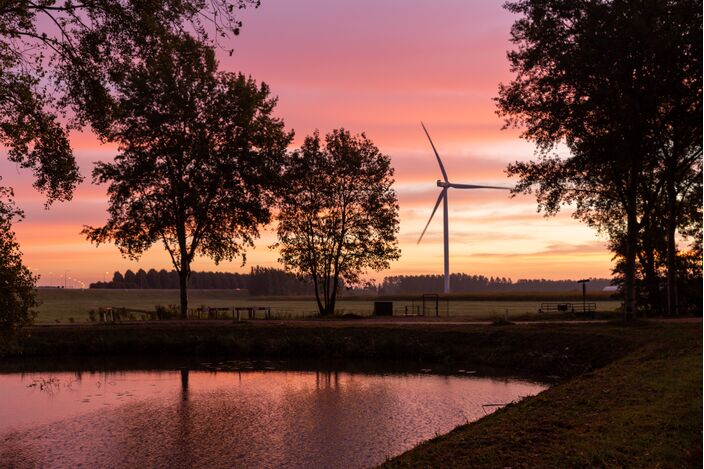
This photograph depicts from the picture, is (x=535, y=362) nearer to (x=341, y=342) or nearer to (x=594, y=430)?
(x=341, y=342)

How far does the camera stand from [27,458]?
1611cm

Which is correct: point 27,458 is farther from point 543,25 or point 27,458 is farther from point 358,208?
point 358,208

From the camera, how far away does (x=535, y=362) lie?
31.4m

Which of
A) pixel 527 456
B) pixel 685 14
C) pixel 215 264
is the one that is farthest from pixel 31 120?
pixel 215 264

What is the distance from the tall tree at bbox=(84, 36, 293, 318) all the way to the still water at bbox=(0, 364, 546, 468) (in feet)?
67.6

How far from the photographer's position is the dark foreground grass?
40.3ft

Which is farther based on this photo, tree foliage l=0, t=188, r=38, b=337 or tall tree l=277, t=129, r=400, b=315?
tall tree l=277, t=129, r=400, b=315

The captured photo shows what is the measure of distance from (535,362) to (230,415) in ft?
53.2

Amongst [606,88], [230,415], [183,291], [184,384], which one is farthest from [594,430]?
[183,291]

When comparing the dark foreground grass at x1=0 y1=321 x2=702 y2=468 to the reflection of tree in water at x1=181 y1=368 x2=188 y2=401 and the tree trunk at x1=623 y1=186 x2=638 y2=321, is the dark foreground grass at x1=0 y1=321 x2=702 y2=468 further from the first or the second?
the reflection of tree in water at x1=181 y1=368 x2=188 y2=401

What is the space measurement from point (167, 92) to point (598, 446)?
147 feet

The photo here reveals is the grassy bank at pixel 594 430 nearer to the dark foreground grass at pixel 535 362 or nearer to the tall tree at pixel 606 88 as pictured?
the dark foreground grass at pixel 535 362

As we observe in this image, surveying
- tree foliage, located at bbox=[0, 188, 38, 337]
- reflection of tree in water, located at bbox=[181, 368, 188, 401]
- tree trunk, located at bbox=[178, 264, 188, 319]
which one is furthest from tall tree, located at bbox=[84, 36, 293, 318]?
tree foliage, located at bbox=[0, 188, 38, 337]

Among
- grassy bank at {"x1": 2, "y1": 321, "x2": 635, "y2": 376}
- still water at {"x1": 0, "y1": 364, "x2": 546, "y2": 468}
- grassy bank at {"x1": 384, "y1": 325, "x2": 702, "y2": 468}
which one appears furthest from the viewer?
grassy bank at {"x1": 2, "y1": 321, "x2": 635, "y2": 376}
